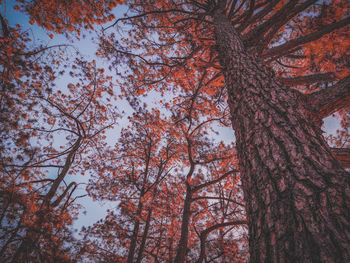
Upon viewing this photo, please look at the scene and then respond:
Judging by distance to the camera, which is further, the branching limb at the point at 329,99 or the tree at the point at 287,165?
the branching limb at the point at 329,99

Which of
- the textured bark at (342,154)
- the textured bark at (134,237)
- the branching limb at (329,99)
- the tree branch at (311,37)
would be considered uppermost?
the tree branch at (311,37)

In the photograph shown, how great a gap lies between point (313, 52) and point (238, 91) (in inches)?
144

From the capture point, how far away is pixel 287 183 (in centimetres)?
93

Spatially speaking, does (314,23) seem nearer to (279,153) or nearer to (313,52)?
(313,52)

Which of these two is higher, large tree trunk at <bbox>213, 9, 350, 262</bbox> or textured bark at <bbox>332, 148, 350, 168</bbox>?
textured bark at <bbox>332, 148, 350, 168</bbox>

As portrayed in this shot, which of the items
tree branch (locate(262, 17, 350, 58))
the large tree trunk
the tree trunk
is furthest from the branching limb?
the tree trunk

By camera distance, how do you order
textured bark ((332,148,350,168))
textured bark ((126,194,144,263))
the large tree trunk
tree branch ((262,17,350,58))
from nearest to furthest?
the large tree trunk → textured bark ((332,148,350,168)) → tree branch ((262,17,350,58)) → textured bark ((126,194,144,263))

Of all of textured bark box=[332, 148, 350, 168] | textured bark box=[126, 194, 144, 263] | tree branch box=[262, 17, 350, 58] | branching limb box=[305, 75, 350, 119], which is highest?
tree branch box=[262, 17, 350, 58]

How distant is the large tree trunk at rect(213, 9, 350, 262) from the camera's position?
695 millimetres

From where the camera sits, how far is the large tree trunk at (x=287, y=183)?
695 millimetres

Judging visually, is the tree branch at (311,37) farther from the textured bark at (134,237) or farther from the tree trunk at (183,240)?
the textured bark at (134,237)

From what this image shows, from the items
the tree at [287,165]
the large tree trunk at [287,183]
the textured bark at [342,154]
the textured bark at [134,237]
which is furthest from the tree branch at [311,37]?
the textured bark at [134,237]

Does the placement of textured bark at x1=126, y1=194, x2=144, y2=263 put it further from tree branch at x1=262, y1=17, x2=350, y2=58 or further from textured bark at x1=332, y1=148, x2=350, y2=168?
tree branch at x1=262, y1=17, x2=350, y2=58

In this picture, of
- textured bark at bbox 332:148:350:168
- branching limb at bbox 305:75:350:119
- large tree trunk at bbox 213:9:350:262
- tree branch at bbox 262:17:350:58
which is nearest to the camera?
large tree trunk at bbox 213:9:350:262
